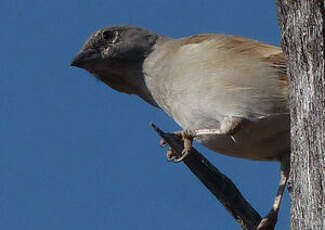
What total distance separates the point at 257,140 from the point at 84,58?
90.8 inches

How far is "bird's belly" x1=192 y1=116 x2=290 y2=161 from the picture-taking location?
6.28m

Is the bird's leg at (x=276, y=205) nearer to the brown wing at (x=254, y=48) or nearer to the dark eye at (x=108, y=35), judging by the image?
the brown wing at (x=254, y=48)

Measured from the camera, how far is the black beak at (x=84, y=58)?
7629mm

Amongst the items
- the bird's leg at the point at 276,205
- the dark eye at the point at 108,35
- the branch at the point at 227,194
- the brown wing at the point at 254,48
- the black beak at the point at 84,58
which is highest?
the dark eye at the point at 108,35

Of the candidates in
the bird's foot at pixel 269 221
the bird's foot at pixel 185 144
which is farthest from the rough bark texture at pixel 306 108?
Answer: the bird's foot at pixel 185 144

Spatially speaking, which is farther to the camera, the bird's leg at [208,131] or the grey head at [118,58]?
the grey head at [118,58]

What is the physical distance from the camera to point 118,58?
7.67 m

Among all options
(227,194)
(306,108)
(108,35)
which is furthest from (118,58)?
(306,108)

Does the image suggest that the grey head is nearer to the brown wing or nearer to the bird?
the bird

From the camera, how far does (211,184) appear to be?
581 cm

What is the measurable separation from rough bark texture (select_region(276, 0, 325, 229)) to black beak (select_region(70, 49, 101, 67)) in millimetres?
3544

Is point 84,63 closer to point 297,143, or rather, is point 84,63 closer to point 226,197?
point 226,197

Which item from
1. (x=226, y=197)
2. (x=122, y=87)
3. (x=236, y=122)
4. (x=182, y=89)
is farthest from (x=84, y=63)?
(x=226, y=197)

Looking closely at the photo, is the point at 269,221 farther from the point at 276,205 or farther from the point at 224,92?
the point at 224,92
